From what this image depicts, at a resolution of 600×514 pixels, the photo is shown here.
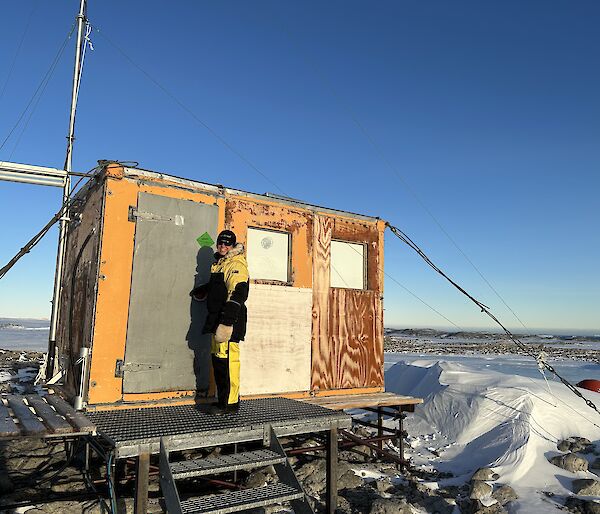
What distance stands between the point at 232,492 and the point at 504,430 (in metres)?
5.95

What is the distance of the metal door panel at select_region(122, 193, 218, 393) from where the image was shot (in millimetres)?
5840

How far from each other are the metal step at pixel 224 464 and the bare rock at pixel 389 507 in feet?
5.41

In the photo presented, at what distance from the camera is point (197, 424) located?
4.82 meters

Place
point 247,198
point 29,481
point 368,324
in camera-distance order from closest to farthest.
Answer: point 29,481, point 247,198, point 368,324

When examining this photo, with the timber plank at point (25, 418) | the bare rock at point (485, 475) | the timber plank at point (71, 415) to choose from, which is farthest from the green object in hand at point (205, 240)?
the bare rock at point (485, 475)

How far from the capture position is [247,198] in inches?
274

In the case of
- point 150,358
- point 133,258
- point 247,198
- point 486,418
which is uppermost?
point 247,198

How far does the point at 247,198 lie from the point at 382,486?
481 centimetres

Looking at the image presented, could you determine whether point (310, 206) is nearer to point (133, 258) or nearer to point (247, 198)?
point (247, 198)

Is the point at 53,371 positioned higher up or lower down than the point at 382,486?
higher up

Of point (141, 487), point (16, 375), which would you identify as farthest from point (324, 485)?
point (16, 375)

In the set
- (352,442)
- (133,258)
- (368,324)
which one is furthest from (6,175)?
(352,442)

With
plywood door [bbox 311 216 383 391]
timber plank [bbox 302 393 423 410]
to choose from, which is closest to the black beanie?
plywood door [bbox 311 216 383 391]

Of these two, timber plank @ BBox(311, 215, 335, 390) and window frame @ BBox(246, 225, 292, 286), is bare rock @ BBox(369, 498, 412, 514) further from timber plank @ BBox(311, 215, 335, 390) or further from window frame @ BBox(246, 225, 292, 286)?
window frame @ BBox(246, 225, 292, 286)
